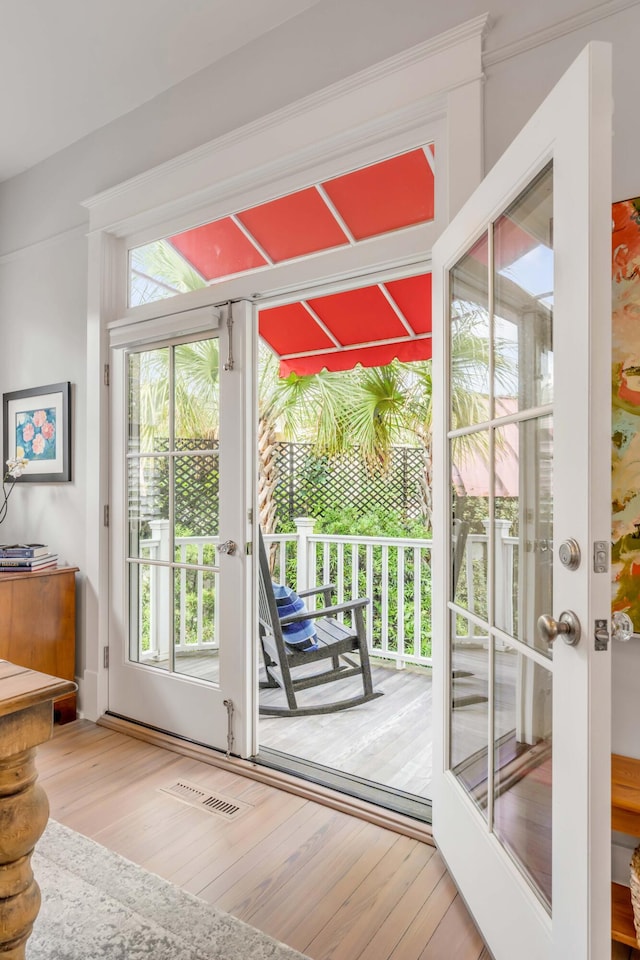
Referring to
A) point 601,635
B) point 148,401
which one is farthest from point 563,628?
point 148,401

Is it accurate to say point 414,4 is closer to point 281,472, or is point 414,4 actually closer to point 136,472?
point 136,472

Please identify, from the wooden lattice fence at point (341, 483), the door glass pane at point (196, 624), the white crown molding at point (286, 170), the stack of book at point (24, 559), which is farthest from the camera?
the wooden lattice fence at point (341, 483)

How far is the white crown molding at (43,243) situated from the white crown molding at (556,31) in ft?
6.89

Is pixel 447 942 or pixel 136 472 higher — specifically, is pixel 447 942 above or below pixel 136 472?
below

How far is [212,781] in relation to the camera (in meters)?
2.23

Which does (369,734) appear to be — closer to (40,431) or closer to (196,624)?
(196,624)

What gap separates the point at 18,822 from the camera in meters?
1.03

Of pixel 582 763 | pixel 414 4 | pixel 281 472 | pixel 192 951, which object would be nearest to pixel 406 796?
pixel 192 951

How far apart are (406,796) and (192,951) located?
93 centimetres

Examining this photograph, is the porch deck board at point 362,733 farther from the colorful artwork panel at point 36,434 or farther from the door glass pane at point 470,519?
the colorful artwork panel at point 36,434

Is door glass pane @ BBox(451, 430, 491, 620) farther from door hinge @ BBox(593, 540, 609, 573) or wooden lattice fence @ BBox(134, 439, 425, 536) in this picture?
wooden lattice fence @ BBox(134, 439, 425, 536)

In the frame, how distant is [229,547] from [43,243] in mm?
2090

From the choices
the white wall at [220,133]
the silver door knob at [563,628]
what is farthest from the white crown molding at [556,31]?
the silver door knob at [563,628]

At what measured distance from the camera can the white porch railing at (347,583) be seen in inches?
59.8
